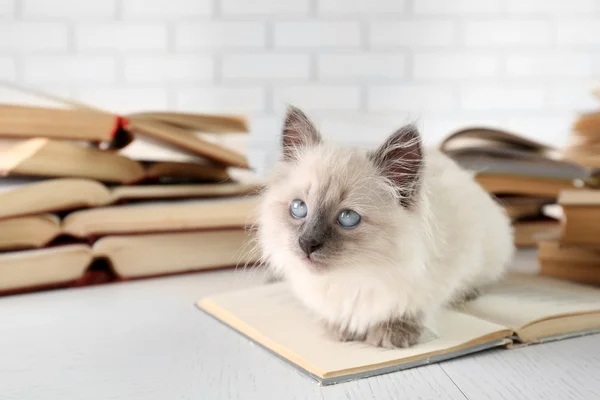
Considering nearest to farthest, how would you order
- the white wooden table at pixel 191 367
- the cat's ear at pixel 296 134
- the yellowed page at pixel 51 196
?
the white wooden table at pixel 191 367
the cat's ear at pixel 296 134
the yellowed page at pixel 51 196

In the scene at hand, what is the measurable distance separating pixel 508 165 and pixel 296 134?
27.3 inches

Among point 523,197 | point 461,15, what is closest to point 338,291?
point 523,197

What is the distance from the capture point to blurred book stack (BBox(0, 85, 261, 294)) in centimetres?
102

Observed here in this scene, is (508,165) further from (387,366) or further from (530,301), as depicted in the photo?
(387,366)

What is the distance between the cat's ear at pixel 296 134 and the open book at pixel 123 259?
0.57ft

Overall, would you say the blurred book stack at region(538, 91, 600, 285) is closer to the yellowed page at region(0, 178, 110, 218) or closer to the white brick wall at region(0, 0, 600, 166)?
the white brick wall at region(0, 0, 600, 166)

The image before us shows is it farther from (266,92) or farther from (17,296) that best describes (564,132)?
(17,296)

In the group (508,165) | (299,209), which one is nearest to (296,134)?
(299,209)

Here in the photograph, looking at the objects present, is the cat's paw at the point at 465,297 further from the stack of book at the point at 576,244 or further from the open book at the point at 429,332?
the stack of book at the point at 576,244

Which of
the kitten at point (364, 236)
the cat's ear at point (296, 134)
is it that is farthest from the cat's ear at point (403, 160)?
the cat's ear at point (296, 134)

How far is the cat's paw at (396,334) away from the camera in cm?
75

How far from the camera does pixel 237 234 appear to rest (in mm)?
1250

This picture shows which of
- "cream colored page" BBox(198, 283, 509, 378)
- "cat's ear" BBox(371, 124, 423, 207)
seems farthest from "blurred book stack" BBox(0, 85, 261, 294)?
"cat's ear" BBox(371, 124, 423, 207)

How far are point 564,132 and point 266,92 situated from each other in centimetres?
94
